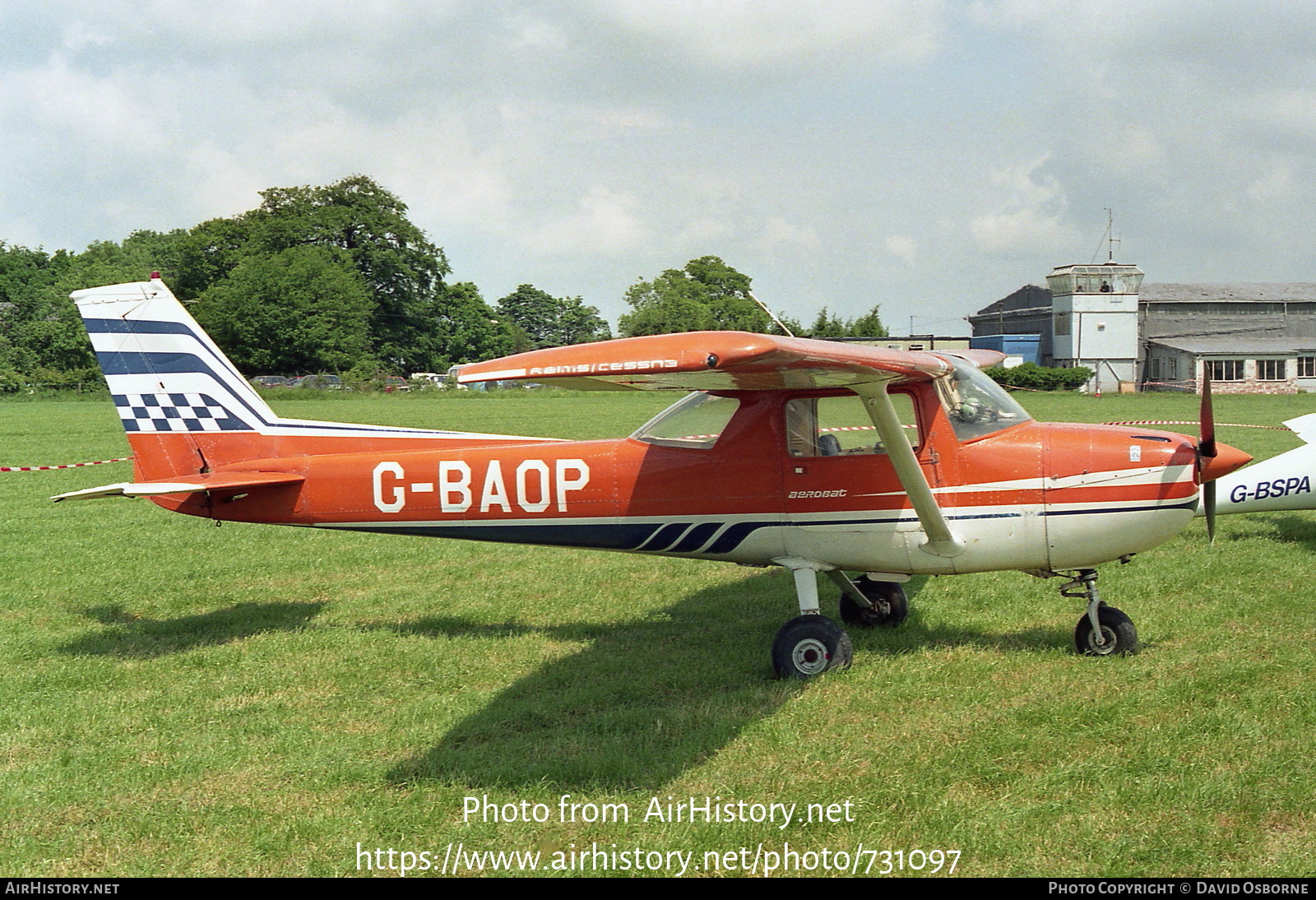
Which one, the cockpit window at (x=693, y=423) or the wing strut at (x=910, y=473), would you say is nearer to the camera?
the wing strut at (x=910, y=473)

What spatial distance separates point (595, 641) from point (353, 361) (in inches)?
2619

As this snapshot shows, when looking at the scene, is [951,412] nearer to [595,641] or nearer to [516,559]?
[595,641]

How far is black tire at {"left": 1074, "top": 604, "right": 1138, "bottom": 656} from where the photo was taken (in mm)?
7090

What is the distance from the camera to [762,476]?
7070 millimetres

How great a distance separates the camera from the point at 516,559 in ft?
38.1

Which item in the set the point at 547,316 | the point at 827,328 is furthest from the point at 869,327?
the point at 547,316

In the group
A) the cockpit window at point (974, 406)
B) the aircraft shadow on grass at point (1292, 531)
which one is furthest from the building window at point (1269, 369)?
the cockpit window at point (974, 406)

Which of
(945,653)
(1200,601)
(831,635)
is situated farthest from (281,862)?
(1200,601)

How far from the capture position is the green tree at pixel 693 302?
83.4 meters

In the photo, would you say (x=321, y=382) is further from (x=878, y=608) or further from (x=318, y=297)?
(x=878, y=608)

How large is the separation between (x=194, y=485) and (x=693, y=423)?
12.0 ft

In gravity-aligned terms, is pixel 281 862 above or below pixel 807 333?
below

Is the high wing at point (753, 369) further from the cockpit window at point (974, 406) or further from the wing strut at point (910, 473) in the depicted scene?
the cockpit window at point (974, 406)

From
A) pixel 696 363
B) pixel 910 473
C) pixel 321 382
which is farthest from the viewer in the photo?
pixel 321 382
